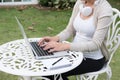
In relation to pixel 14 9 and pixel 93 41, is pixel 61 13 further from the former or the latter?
pixel 93 41

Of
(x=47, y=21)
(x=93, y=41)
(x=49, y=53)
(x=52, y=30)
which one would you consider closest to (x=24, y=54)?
(x=49, y=53)

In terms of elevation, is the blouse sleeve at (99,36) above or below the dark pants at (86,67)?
above

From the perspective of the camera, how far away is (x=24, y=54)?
298 cm

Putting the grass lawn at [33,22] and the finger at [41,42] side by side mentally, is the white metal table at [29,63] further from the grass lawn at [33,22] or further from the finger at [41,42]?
the grass lawn at [33,22]

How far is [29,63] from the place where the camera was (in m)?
2.77

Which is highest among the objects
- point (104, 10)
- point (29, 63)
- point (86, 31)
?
point (104, 10)

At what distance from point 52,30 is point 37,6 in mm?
1851

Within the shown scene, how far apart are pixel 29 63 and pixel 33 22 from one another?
13.5 feet

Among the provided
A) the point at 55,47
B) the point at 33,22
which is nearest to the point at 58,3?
the point at 33,22

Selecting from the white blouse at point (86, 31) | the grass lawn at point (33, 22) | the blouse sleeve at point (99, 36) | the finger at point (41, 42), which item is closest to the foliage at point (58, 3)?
the grass lawn at point (33, 22)

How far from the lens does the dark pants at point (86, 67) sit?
311 centimetres

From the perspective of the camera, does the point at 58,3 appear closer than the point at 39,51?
No

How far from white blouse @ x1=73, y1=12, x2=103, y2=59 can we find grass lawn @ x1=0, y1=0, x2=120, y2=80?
1.83 metres

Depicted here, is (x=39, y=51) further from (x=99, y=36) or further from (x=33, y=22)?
(x=33, y=22)
